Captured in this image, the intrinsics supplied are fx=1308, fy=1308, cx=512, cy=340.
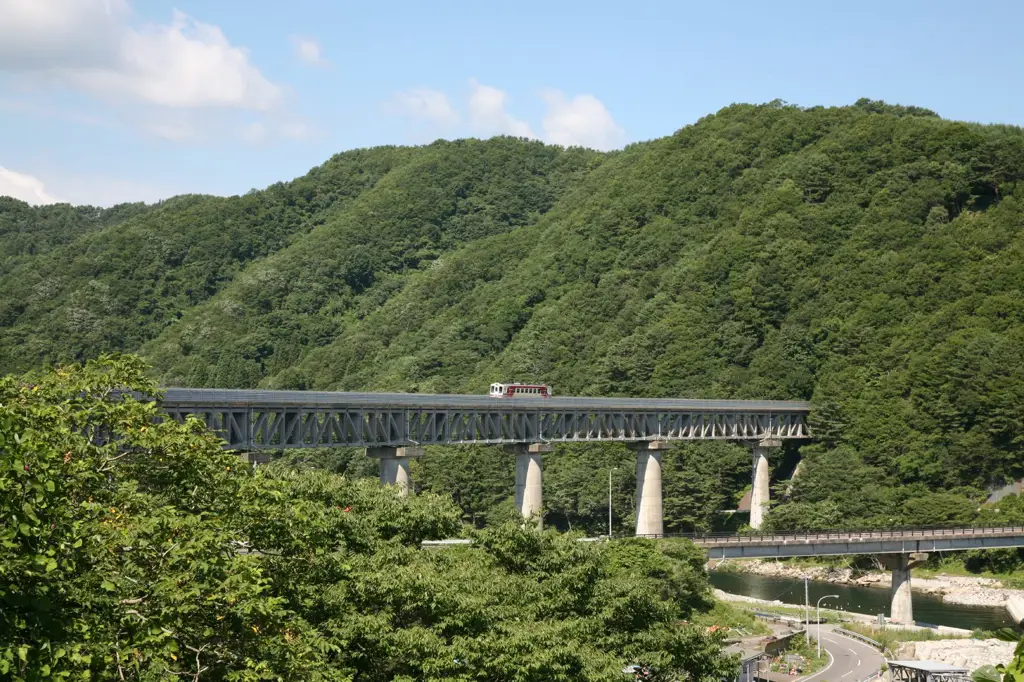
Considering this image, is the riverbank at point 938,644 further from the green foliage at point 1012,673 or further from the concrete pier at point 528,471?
the green foliage at point 1012,673

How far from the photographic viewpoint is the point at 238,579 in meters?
20.8

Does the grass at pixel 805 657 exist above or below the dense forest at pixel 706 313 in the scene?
below

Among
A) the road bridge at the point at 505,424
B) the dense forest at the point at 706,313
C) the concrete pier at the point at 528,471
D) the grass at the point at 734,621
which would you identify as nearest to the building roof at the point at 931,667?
the grass at the point at 734,621

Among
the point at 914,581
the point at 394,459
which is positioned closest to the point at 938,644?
the point at 914,581

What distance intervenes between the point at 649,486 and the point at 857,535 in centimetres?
2129

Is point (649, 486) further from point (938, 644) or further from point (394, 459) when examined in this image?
point (938, 644)

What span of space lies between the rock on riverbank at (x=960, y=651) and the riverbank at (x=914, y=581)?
18591mm

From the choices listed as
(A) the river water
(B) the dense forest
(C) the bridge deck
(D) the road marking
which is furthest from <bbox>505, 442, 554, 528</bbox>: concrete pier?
(D) the road marking

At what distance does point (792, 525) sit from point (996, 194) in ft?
166

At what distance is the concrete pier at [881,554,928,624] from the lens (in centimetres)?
7550

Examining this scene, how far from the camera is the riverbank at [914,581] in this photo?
275ft

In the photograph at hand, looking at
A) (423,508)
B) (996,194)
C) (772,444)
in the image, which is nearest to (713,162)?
(996,194)

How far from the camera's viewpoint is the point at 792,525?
9925 cm

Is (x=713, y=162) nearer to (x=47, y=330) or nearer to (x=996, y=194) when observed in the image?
(x=996, y=194)
